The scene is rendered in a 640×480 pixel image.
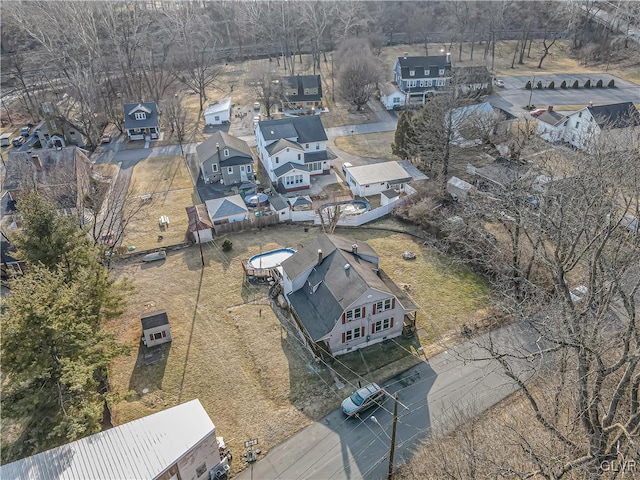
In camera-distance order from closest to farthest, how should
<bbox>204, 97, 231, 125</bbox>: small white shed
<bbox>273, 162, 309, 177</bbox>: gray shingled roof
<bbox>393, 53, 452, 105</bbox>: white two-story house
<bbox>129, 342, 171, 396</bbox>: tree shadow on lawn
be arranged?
<bbox>129, 342, 171, 396</bbox>: tree shadow on lawn < <bbox>273, 162, 309, 177</bbox>: gray shingled roof < <bbox>204, 97, 231, 125</bbox>: small white shed < <bbox>393, 53, 452, 105</bbox>: white two-story house

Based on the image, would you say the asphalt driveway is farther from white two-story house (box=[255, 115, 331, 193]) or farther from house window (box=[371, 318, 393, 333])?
house window (box=[371, 318, 393, 333])

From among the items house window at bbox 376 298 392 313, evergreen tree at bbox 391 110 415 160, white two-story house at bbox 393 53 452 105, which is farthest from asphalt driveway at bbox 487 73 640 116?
house window at bbox 376 298 392 313

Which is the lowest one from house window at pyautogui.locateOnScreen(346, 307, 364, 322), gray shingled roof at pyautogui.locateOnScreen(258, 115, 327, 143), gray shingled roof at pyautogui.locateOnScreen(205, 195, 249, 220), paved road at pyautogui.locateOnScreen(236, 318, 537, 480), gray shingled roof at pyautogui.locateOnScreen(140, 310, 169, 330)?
paved road at pyautogui.locateOnScreen(236, 318, 537, 480)

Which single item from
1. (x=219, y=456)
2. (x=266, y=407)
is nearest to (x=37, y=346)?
(x=219, y=456)

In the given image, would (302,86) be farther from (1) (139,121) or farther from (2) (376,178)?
(2) (376,178)

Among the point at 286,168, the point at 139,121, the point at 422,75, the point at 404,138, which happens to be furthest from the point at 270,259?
the point at 422,75

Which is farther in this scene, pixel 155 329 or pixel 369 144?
pixel 369 144
